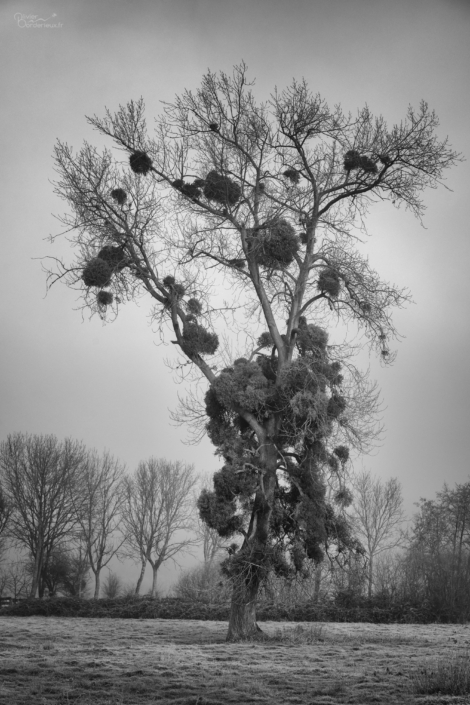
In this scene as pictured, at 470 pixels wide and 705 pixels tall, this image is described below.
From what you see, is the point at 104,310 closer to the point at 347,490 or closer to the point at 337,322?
the point at 337,322

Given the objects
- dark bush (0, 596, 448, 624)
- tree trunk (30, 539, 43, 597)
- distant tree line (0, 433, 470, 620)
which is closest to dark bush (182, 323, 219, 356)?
dark bush (0, 596, 448, 624)

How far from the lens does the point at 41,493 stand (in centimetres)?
3388

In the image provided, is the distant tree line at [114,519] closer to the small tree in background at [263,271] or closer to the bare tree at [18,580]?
the bare tree at [18,580]

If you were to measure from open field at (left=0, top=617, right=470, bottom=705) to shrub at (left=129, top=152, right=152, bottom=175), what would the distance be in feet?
34.8

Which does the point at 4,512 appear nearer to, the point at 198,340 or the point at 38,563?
the point at 38,563

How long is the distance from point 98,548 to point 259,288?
1099 inches

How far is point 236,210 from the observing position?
1533 cm

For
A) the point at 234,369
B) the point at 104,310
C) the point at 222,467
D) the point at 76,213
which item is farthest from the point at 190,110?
the point at 222,467

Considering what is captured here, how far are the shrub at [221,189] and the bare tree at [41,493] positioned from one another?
2326cm

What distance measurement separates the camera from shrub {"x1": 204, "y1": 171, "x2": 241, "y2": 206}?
1480cm

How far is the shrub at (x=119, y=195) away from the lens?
48.9ft

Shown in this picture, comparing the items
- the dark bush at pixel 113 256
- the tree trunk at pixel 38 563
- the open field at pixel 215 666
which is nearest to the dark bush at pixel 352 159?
the dark bush at pixel 113 256

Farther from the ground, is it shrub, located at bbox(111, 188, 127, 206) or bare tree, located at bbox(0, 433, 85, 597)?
shrub, located at bbox(111, 188, 127, 206)

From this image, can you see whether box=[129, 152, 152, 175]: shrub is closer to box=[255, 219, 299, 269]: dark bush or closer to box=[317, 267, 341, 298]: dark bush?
box=[255, 219, 299, 269]: dark bush
